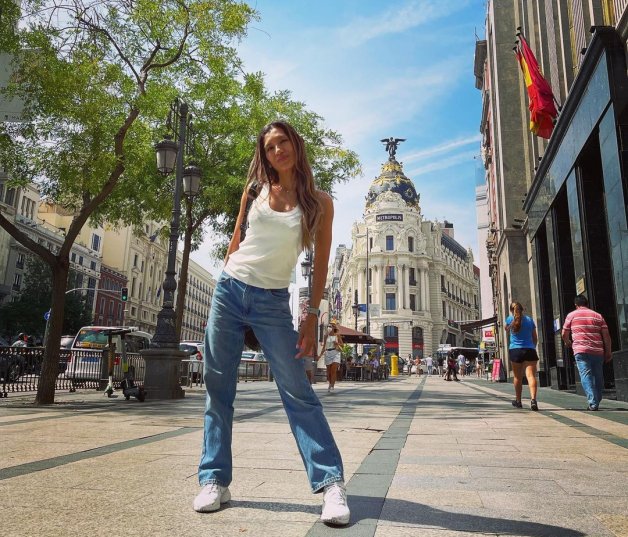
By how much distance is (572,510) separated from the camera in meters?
2.29

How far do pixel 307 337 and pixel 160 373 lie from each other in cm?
823

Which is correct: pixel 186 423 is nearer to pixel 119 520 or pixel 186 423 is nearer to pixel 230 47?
pixel 119 520

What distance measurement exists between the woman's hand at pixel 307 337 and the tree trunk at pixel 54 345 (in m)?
6.85

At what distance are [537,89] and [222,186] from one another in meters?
9.22

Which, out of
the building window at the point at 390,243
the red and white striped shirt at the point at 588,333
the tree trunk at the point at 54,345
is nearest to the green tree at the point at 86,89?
the tree trunk at the point at 54,345

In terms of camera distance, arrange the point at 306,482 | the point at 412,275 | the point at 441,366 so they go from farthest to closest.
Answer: the point at 412,275 < the point at 441,366 < the point at 306,482

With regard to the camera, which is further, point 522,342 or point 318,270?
point 522,342

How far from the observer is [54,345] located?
8.32 meters

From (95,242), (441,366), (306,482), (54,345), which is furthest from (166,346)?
(95,242)

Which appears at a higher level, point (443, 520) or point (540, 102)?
point (540, 102)

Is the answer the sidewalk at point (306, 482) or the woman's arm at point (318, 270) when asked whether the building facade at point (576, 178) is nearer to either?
the sidewalk at point (306, 482)

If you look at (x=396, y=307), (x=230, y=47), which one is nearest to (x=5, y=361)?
(x=230, y=47)

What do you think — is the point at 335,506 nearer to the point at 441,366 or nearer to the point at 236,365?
the point at 236,365

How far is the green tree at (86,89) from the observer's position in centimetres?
884
